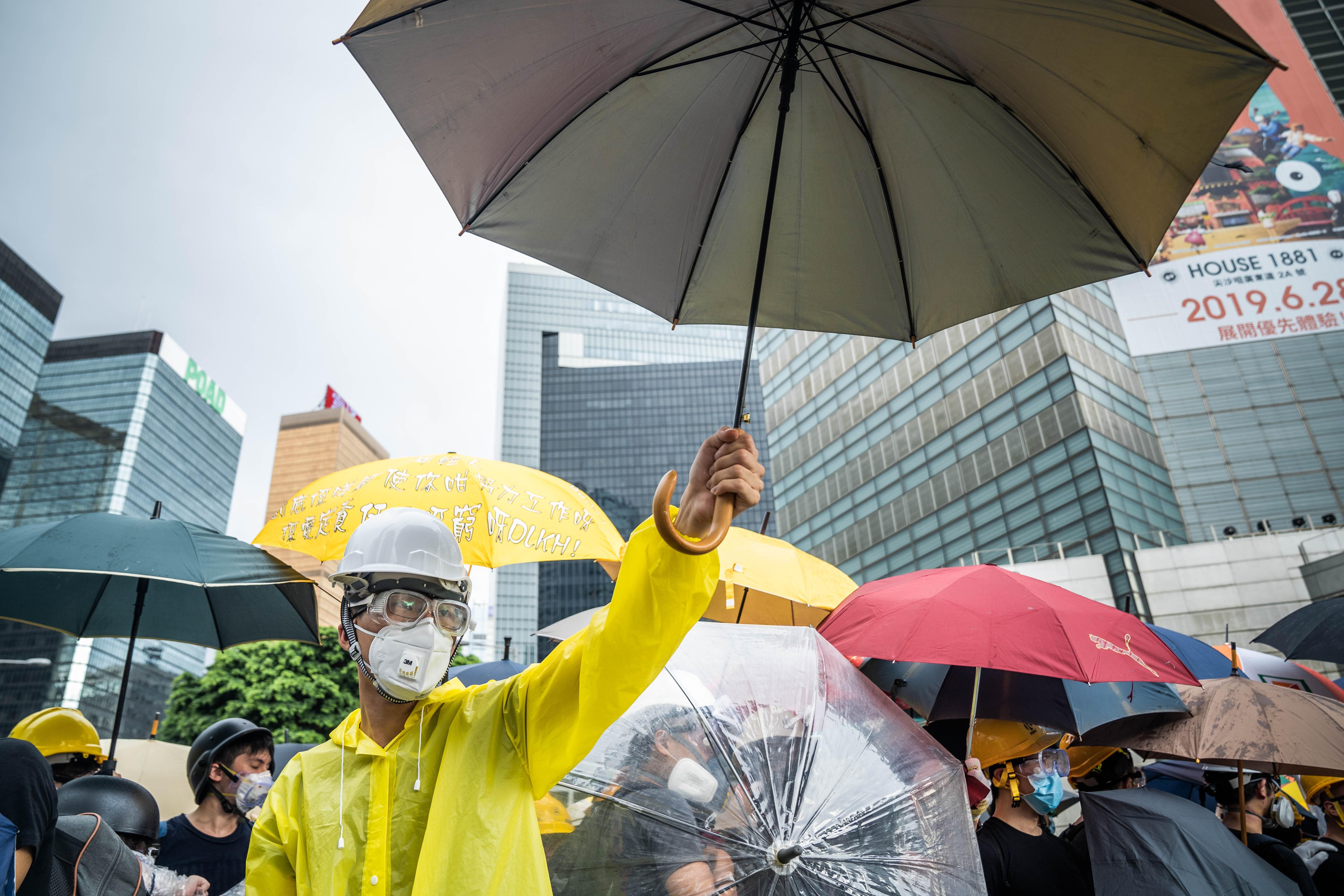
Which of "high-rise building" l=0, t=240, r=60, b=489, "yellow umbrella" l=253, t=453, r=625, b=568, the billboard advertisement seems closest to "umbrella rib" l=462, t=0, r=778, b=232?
"yellow umbrella" l=253, t=453, r=625, b=568

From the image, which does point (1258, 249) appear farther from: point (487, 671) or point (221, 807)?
point (221, 807)

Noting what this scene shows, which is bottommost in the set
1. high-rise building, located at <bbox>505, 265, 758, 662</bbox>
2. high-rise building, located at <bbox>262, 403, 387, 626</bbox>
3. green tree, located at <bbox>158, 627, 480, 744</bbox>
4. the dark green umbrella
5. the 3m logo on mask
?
the 3m logo on mask

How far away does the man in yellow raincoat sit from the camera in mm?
1940

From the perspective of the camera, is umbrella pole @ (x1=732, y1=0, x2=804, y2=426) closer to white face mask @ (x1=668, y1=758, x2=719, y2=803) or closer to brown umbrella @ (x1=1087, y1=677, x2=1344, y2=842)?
white face mask @ (x1=668, y1=758, x2=719, y2=803)

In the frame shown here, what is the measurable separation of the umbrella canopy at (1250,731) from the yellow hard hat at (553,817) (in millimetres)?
3868

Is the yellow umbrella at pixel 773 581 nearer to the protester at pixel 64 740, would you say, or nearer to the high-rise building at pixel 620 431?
the protester at pixel 64 740

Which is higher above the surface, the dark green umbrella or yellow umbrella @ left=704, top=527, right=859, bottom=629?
yellow umbrella @ left=704, top=527, right=859, bottom=629

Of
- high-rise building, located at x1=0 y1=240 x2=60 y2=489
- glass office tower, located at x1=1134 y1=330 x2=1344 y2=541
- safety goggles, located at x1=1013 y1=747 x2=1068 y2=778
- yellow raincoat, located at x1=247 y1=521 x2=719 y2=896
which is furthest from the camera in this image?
high-rise building, located at x1=0 y1=240 x2=60 y2=489

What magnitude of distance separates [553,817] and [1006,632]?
2.55 metres

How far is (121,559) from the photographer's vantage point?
14.5 feet

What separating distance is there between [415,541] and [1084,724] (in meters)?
4.02

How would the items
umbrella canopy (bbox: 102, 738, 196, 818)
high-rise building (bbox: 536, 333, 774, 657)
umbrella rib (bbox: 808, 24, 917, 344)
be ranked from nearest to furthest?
umbrella rib (bbox: 808, 24, 917, 344)
umbrella canopy (bbox: 102, 738, 196, 818)
high-rise building (bbox: 536, 333, 774, 657)

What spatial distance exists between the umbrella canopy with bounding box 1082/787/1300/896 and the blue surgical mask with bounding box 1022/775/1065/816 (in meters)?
0.20

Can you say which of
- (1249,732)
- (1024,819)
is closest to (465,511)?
(1024,819)
